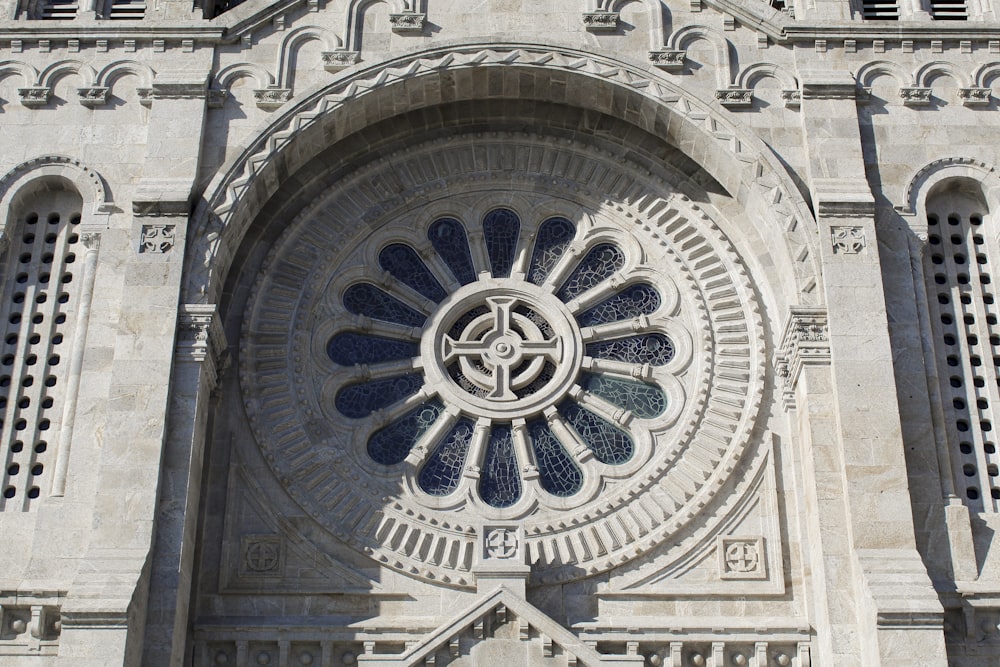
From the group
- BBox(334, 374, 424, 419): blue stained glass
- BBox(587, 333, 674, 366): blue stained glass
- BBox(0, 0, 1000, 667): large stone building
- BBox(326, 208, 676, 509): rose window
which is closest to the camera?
BBox(0, 0, 1000, 667): large stone building

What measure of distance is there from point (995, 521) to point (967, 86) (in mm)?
5960

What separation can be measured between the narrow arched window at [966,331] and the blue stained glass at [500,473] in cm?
524

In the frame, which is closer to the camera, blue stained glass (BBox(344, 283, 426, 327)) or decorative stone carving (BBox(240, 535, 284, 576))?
decorative stone carving (BBox(240, 535, 284, 576))

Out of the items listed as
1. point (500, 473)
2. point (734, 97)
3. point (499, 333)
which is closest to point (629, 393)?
point (499, 333)

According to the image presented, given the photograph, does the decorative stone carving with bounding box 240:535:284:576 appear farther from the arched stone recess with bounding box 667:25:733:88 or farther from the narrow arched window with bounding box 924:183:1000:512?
the arched stone recess with bounding box 667:25:733:88

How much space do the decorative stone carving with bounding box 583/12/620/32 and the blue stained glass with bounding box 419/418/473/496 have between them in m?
5.55

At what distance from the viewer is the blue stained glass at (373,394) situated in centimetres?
2020

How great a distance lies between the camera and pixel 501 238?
21.4 metres

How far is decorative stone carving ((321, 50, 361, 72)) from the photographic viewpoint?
20922 mm

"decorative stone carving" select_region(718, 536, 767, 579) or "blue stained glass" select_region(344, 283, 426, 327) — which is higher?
"blue stained glass" select_region(344, 283, 426, 327)

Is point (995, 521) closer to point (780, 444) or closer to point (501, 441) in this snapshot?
point (780, 444)

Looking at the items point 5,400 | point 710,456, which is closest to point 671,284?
point 710,456

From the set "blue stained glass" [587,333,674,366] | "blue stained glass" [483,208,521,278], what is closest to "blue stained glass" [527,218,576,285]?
"blue stained glass" [483,208,521,278]

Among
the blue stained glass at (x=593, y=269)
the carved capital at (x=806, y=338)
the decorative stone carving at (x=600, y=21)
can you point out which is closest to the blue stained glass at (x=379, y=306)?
the blue stained glass at (x=593, y=269)
